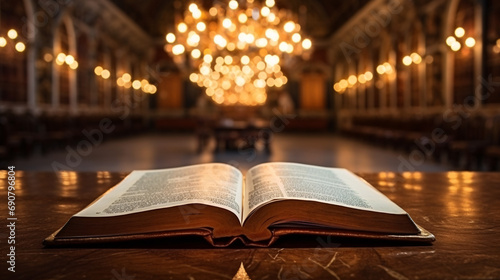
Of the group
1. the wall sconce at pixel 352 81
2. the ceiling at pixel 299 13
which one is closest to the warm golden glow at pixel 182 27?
the wall sconce at pixel 352 81

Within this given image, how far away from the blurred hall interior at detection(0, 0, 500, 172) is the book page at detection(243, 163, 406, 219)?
694 centimetres

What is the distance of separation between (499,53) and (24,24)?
12.1 m

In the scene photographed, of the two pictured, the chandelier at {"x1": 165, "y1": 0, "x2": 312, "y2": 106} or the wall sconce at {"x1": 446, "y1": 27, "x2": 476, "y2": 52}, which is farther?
the chandelier at {"x1": 165, "y1": 0, "x2": 312, "y2": 106}

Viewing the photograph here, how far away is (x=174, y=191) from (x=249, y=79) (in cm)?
1553

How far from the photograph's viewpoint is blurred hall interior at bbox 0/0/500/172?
10.9 m

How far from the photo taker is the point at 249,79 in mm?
16797

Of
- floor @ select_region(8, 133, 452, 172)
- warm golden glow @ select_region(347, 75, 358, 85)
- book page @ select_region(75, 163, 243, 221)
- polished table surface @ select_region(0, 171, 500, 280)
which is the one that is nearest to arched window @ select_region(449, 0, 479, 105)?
floor @ select_region(8, 133, 452, 172)

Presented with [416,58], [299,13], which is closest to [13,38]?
[416,58]

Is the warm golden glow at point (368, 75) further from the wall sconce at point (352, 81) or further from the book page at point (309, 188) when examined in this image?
the book page at point (309, 188)

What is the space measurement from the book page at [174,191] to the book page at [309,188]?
0.20ft

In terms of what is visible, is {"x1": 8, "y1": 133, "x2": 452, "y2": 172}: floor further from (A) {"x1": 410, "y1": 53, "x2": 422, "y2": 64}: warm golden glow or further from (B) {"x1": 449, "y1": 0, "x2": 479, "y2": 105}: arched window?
(A) {"x1": 410, "y1": 53, "x2": 422, "y2": 64}: warm golden glow

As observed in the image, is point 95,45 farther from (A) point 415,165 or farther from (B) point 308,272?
(B) point 308,272

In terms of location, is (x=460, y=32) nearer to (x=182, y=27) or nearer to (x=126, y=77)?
(x=182, y=27)

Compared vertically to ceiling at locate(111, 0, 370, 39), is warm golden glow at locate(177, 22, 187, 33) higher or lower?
lower
